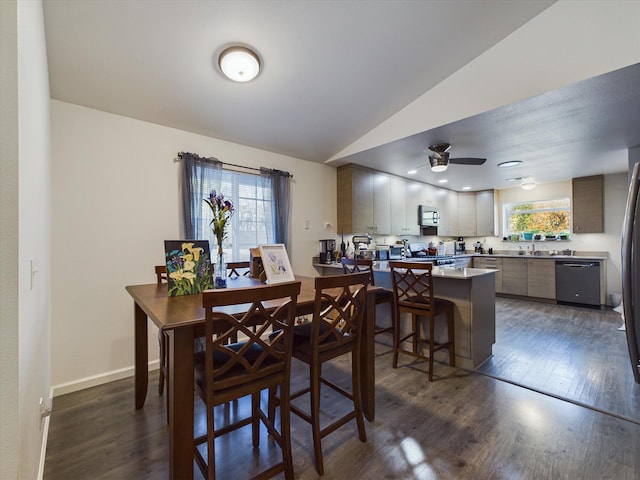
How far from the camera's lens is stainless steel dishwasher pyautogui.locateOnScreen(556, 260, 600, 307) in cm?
484

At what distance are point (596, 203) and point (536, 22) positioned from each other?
4523 millimetres

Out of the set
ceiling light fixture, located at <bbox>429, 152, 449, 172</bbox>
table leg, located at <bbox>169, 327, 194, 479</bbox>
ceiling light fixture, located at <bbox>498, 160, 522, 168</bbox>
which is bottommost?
table leg, located at <bbox>169, 327, 194, 479</bbox>

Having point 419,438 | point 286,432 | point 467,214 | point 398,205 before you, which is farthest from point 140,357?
point 467,214

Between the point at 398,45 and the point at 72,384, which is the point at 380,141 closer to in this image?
the point at 398,45

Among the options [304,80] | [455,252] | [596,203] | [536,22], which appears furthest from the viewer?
[455,252]

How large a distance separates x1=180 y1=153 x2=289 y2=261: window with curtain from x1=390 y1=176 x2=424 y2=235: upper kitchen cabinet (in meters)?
2.23

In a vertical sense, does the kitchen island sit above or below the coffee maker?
below

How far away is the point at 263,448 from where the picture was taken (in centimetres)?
172

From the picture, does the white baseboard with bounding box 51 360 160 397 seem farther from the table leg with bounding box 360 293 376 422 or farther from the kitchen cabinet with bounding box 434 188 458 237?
the kitchen cabinet with bounding box 434 188 458 237

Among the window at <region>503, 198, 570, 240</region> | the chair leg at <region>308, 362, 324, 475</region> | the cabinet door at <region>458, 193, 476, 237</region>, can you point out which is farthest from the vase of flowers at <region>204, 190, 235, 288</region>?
the window at <region>503, 198, 570, 240</region>

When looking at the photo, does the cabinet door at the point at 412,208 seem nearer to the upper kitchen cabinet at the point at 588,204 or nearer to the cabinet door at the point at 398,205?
the cabinet door at the point at 398,205

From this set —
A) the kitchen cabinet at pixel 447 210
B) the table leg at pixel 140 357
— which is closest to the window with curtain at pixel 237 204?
the table leg at pixel 140 357

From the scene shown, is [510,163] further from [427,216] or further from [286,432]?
[286,432]

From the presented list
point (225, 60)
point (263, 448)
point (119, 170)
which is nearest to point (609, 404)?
point (263, 448)
